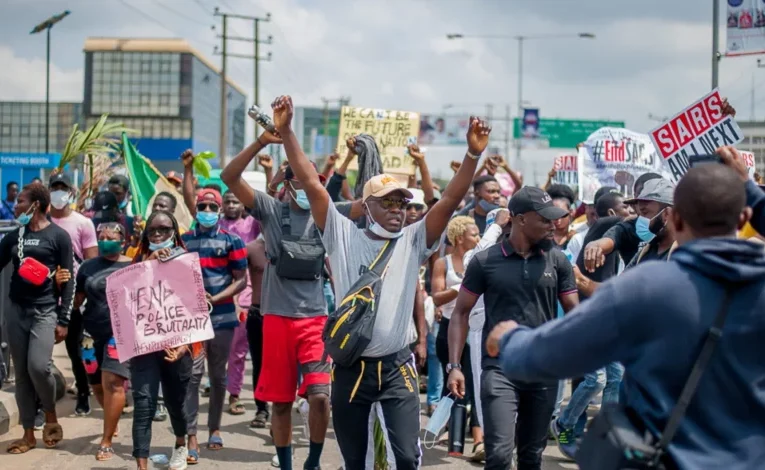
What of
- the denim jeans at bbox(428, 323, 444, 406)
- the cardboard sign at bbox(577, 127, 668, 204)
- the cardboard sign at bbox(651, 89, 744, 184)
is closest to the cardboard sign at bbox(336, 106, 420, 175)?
the cardboard sign at bbox(577, 127, 668, 204)

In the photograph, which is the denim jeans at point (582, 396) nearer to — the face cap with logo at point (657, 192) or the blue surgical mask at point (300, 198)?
the face cap with logo at point (657, 192)

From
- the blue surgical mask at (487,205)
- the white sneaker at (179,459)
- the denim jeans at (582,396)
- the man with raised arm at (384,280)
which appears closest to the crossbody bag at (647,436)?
the man with raised arm at (384,280)

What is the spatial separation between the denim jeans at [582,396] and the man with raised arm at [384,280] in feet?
8.98

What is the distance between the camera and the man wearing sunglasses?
28.0 feet

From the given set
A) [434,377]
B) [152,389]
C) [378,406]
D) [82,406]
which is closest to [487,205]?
[434,377]

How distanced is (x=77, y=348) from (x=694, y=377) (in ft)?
26.6

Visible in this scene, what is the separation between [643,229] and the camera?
23.5ft

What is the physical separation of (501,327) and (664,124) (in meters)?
4.75

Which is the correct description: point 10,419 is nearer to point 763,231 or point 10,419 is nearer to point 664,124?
point 664,124

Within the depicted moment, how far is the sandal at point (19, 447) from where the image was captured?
27.5 feet

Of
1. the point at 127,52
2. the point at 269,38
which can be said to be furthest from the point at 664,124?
the point at 127,52

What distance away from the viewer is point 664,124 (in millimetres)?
7668

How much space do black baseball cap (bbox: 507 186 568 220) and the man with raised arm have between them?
595 millimetres

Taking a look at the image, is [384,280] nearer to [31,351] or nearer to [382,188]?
[382,188]
